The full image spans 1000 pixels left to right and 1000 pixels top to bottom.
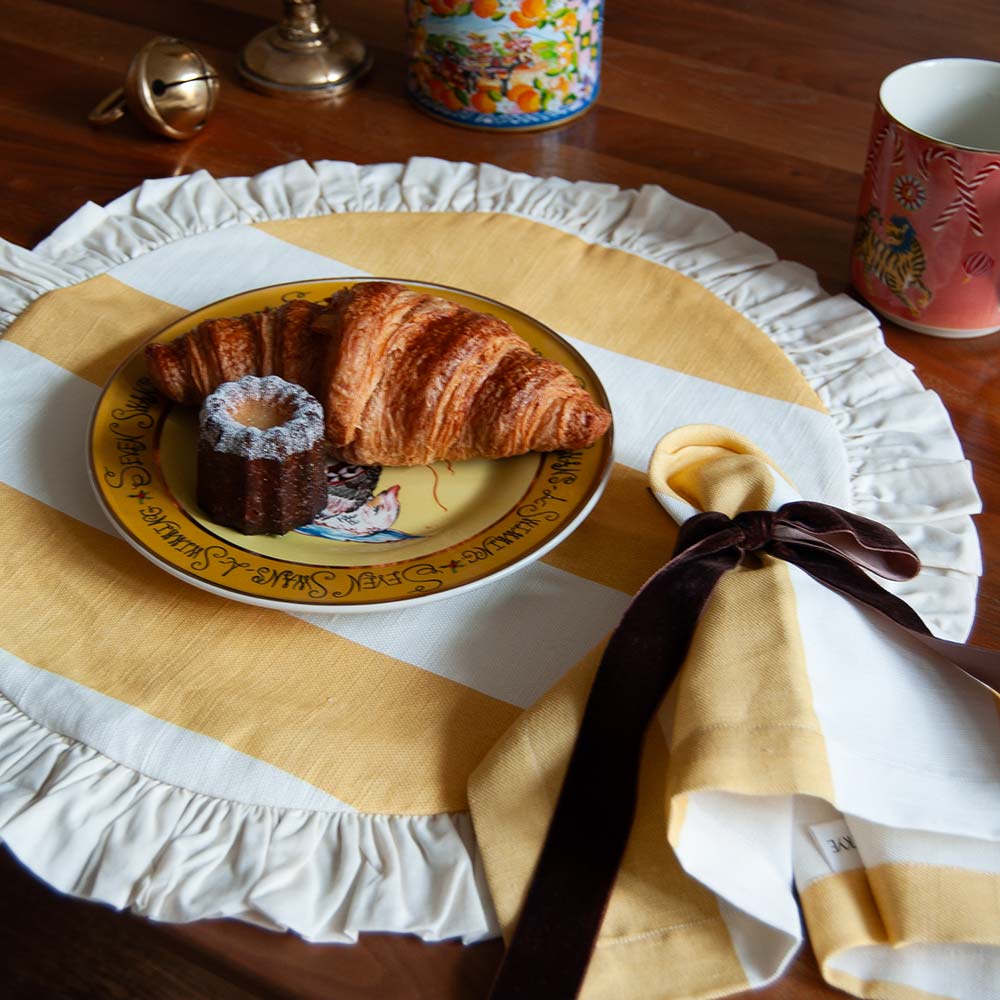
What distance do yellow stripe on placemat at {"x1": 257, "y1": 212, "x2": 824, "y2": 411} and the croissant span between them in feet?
0.53

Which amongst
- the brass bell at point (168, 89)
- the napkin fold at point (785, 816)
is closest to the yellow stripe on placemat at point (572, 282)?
the brass bell at point (168, 89)

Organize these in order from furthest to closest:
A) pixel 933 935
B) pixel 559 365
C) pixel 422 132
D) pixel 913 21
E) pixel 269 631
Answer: pixel 913 21 → pixel 422 132 → pixel 559 365 → pixel 269 631 → pixel 933 935

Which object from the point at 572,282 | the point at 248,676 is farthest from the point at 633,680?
the point at 572,282

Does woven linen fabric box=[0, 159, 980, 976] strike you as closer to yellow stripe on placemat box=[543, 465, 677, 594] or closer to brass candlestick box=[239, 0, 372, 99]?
yellow stripe on placemat box=[543, 465, 677, 594]

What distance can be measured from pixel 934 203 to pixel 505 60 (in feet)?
1.57

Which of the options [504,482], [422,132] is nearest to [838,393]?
[504,482]

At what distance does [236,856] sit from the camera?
615mm

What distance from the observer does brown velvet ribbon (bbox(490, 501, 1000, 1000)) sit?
573 millimetres

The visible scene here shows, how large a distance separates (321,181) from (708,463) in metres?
0.56

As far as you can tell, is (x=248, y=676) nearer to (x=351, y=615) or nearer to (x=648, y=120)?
(x=351, y=615)

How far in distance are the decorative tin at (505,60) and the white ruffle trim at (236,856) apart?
2.66ft

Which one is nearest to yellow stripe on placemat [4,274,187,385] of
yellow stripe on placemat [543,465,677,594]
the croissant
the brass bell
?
the croissant

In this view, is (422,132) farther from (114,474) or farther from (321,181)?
(114,474)

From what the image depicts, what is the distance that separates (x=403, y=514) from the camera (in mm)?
813
